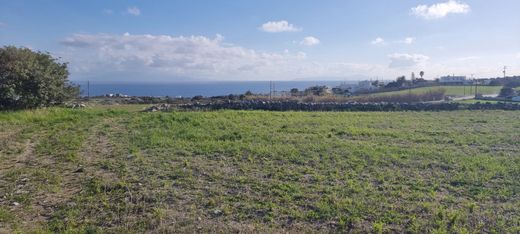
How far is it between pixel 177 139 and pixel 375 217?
5.79 metres

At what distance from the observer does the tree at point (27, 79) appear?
13141 millimetres

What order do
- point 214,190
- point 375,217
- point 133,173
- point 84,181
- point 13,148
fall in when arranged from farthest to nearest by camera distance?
point 13,148 < point 133,173 < point 84,181 < point 214,190 < point 375,217

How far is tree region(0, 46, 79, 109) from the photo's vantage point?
13.1 metres

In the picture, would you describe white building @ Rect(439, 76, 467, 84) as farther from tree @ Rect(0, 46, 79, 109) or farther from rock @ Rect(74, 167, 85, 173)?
rock @ Rect(74, 167, 85, 173)

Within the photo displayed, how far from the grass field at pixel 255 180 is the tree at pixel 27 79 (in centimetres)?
370

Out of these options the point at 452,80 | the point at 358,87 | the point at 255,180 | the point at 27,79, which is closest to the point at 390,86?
the point at 358,87

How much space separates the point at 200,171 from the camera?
6293mm

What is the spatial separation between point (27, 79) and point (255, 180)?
1134 centimetres

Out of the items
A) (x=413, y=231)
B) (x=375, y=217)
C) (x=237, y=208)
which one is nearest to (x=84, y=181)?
(x=237, y=208)

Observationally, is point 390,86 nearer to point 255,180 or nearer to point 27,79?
point 27,79

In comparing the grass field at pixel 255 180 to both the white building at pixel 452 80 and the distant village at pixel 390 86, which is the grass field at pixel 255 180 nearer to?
the distant village at pixel 390 86

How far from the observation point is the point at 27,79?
43.7 feet

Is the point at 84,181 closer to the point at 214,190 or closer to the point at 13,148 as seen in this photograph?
the point at 214,190

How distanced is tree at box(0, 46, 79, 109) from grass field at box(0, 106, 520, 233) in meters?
3.70
